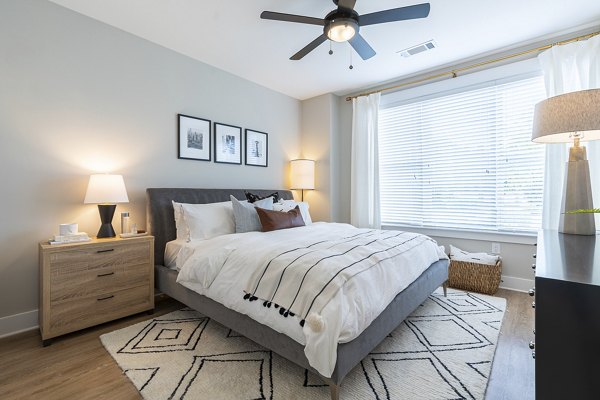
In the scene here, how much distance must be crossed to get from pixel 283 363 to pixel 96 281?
5.39 ft

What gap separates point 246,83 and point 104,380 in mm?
3590

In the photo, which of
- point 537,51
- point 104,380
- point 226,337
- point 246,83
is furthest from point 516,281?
point 246,83

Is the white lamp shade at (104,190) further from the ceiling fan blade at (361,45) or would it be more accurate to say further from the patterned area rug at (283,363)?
the ceiling fan blade at (361,45)

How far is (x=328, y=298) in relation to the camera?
55.4 inches

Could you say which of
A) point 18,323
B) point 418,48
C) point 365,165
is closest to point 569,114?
point 418,48

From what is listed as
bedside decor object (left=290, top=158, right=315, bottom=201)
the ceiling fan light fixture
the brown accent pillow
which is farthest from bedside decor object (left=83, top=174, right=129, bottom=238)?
bedside decor object (left=290, top=158, right=315, bottom=201)

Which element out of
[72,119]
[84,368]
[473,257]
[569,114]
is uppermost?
[72,119]

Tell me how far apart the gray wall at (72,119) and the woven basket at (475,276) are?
3.25 meters

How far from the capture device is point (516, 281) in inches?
123

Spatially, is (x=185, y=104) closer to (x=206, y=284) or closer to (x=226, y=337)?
(x=206, y=284)

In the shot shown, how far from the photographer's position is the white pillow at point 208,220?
8.71 feet

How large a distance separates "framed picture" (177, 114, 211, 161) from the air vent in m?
2.52

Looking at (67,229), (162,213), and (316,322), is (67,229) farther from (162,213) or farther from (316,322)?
(316,322)

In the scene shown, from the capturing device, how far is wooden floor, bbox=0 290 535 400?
1531mm
